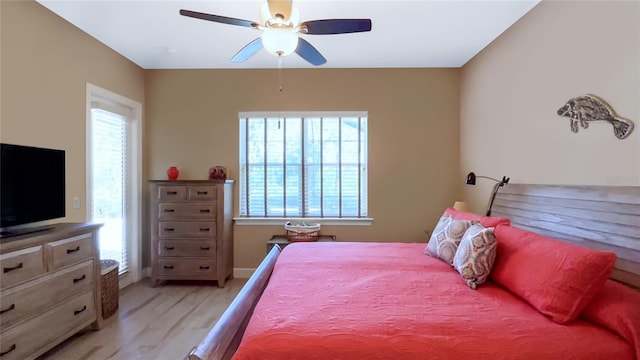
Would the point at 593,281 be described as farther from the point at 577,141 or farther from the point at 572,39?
the point at 572,39

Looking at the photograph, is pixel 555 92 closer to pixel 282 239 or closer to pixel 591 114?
pixel 591 114

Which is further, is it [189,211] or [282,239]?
[282,239]

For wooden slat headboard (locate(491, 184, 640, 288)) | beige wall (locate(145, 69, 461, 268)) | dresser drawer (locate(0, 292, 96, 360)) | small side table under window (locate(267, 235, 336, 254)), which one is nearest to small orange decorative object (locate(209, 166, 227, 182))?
beige wall (locate(145, 69, 461, 268))

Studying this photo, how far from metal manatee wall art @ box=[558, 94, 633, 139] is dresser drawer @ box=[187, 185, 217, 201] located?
342 centimetres

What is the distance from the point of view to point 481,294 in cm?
182

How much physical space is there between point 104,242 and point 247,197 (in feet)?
5.41

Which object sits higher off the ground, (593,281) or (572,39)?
(572,39)

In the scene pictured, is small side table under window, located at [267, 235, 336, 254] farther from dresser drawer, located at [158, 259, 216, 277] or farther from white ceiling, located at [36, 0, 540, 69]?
white ceiling, located at [36, 0, 540, 69]

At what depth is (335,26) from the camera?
2.22 meters

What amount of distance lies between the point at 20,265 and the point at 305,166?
2920 millimetres

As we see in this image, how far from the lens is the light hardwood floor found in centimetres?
251

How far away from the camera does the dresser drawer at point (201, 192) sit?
3.92m

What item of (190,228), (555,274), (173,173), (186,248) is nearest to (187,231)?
(190,228)

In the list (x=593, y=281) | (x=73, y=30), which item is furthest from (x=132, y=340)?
(x=593, y=281)
